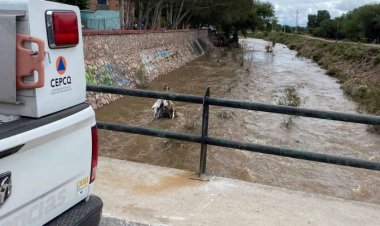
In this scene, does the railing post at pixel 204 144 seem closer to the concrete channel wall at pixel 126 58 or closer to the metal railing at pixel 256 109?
the metal railing at pixel 256 109

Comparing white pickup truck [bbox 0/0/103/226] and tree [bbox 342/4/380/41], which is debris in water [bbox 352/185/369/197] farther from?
tree [bbox 342/4/380/41]

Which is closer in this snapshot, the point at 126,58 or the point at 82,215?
the point at 82,215

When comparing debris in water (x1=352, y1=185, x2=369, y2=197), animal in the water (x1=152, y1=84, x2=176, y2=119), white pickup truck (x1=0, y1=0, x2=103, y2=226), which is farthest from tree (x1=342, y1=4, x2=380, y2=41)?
white pickup truck (x1=0, y1=0, x2=103, y2=226)

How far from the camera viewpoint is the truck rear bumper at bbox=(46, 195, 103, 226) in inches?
102

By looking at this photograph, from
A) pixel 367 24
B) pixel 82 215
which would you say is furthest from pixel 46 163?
pixel 367 24

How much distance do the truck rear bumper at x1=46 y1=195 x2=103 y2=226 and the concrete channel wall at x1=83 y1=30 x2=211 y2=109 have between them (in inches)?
549

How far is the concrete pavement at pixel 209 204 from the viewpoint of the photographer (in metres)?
3.88

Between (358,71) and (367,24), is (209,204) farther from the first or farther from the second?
(367,24)

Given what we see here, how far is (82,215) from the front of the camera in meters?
2.74

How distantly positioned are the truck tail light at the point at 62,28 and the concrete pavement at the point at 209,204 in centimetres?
178

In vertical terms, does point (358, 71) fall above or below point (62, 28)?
below

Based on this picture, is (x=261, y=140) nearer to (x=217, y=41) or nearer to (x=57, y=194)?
(x=57, y=194)

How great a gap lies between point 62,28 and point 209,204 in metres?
2.28

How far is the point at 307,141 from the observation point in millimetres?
14289
